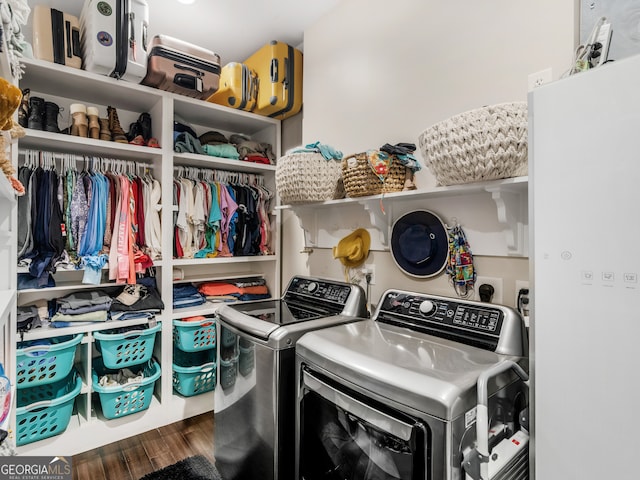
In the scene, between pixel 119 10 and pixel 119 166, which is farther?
pixel 119 166

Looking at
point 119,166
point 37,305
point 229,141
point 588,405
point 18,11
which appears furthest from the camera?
point 229,141

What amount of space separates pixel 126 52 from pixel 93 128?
51cm

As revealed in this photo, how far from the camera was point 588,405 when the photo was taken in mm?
795

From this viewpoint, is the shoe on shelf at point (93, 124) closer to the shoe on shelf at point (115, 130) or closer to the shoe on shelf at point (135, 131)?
the shoe on shelf at point (115, 130)

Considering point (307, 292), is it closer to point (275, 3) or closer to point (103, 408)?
point (103, 408)

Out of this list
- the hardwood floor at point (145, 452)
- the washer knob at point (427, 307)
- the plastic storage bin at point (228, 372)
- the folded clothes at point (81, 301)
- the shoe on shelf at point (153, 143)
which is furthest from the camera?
the shoe on shelf at point (153, 143)

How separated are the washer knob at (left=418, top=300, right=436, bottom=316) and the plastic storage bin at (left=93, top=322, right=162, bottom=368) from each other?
178 cm

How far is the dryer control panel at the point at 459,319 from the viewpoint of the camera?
1.21 m

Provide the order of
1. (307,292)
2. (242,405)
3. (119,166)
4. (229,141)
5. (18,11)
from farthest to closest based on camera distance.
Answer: (229,141), (119,166), (307,292), (242,405), (18,11)

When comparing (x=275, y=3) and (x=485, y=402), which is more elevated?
(x=275, y=3)

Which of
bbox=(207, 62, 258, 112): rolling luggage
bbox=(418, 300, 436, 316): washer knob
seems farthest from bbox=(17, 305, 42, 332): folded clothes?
bbox=(418, 300, 436, 316): washer knob

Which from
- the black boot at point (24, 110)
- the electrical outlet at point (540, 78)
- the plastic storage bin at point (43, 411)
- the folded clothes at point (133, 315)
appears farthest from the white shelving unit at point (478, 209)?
the plastic storage bin at point (43, 411)

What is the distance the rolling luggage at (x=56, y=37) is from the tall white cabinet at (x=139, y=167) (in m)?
0.09

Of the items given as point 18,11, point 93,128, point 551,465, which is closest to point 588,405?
point 551,465
